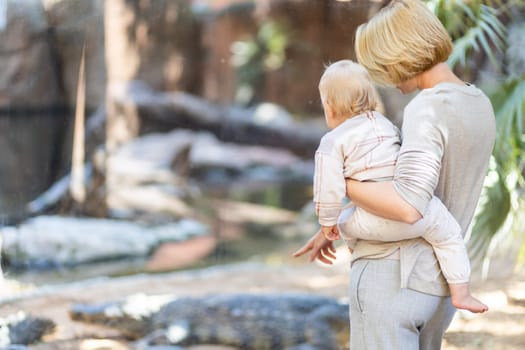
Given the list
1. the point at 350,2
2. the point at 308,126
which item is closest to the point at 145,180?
the point at 308,126

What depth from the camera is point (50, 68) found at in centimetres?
535

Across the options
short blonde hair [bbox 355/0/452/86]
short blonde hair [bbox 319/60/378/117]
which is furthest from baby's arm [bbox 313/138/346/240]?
short blonde hair [bbox 355/0/452/86]

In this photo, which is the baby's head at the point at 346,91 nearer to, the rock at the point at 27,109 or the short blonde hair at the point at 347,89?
the short blonde hair at the point at 347,89

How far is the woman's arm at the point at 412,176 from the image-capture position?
54.6 inches

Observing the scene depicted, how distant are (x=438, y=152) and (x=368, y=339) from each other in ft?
1.38

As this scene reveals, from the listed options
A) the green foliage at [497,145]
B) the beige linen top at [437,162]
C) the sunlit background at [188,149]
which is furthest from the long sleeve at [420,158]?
the green foliage at [497,145]

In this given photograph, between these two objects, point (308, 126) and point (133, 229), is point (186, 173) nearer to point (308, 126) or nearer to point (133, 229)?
point (133, 229)

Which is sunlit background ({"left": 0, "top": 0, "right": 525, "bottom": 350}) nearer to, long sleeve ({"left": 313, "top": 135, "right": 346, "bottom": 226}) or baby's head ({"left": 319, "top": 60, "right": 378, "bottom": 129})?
baby's head ({"left": 319, "top": 60, "right": 378, "bottom": 129})

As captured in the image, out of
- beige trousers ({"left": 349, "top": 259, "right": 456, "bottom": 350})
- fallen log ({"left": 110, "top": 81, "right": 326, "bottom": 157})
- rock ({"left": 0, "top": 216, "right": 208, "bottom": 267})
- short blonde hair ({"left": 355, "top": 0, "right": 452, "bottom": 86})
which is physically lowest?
rock ({"left": 0, "top": 216, "right": 208, "bottom": 267})

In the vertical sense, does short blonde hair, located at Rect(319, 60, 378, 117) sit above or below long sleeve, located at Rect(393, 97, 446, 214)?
above

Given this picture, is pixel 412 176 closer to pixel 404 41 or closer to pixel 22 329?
pixel 404 41

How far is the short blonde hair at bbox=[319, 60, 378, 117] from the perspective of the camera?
1526mm

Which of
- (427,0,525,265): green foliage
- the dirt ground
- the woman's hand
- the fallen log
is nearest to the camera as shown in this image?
the woman's hand

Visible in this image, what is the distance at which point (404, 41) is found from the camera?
4.80 ft
